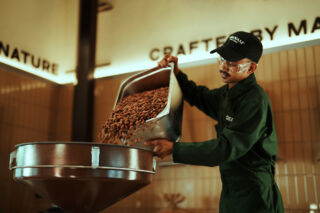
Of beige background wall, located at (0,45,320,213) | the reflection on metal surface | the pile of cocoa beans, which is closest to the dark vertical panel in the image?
beige background wall, located at (0,45,320,213)

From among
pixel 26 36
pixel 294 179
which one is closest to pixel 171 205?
pixel 294 179

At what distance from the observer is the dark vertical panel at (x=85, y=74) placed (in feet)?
15.1

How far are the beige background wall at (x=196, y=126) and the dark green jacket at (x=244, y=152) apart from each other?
5.12 ft

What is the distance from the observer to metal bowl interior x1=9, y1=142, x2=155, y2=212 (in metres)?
1.71

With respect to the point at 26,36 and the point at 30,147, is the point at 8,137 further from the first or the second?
the point at 30,147

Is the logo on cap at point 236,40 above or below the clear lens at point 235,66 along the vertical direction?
above

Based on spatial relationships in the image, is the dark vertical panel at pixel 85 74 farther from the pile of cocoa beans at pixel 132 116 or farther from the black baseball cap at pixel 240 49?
the black baseball cap at pixel 240 49

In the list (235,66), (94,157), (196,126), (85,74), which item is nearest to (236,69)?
(235,66)

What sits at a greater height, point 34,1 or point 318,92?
point 34,1

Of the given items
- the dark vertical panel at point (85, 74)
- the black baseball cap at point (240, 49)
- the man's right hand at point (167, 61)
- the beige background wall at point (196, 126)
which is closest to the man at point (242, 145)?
the black baseball cap at point (240, 49)

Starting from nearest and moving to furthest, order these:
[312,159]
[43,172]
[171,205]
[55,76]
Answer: [43,172], [312,159], [171,205], [55,76]

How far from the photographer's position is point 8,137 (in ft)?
14.0

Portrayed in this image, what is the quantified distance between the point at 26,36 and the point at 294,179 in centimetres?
332

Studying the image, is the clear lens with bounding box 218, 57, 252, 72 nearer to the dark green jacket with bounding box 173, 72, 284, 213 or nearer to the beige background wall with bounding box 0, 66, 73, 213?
the dark green jacket with bounding box 173, 72, 284, 213
